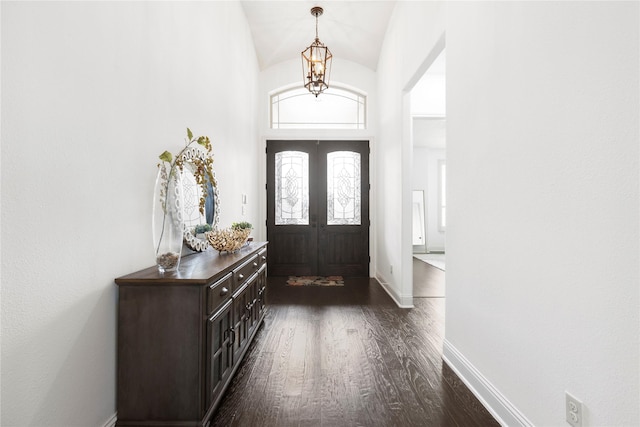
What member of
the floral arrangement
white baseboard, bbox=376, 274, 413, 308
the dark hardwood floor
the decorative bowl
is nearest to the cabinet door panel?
the dark hardwood floor

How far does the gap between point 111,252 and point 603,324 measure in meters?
2.14

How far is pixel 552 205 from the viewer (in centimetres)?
146

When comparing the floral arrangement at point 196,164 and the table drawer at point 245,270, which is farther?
the table drawer at point 245,270

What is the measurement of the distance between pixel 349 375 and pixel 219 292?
112cm

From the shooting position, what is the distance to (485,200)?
2.05 m

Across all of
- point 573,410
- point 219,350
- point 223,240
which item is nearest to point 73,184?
point 219,350

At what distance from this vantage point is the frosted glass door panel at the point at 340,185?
6.00 metres

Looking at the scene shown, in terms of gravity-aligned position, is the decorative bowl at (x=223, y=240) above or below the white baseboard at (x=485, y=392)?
above

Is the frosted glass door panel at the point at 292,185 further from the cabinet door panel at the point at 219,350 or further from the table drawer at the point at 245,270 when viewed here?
the cabinet door panel at the point at 219,350

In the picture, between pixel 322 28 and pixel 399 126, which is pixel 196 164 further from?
pixel 322 28

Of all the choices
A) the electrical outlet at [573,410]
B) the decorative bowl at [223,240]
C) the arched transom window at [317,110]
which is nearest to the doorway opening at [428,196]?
the arched transom window at [317,110]

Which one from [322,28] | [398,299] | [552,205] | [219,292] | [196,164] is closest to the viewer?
[552,205]

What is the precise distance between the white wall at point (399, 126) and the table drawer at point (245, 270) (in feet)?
6.35

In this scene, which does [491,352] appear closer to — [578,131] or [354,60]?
[578,131]
